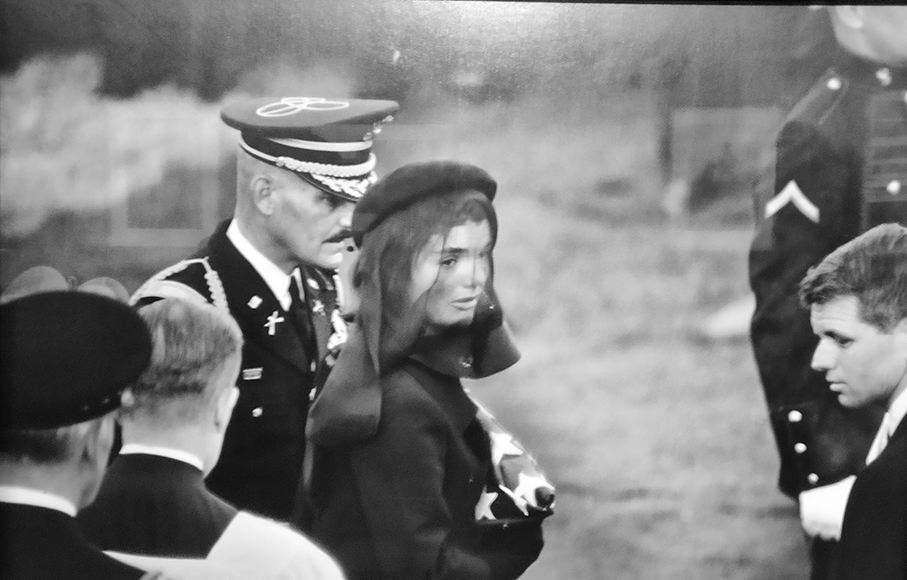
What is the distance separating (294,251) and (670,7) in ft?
5.59

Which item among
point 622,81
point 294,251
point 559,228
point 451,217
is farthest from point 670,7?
point 294,251

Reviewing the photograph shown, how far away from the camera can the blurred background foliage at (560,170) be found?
311 cm

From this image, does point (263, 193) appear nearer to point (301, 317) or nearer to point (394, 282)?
point (301, 317)

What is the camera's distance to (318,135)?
10.3ft

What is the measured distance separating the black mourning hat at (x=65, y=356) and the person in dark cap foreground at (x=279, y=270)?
156mm

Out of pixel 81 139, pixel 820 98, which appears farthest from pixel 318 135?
pixel 820 98

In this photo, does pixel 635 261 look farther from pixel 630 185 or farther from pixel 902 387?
pixel 902 387

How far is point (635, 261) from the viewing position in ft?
10.6

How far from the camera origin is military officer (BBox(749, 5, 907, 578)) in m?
3.27

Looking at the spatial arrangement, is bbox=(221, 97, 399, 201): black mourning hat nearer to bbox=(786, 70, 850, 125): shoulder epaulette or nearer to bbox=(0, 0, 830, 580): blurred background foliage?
bbox=(0, 0, 830, 580): blurred background foliage

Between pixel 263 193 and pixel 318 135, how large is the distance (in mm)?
300

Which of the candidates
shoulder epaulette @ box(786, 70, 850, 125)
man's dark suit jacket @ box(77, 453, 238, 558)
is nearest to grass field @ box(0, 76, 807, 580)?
shoulder epaulette @ box(786, 70, 850, 125)

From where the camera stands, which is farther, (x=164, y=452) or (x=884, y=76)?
(x=884, y=76)

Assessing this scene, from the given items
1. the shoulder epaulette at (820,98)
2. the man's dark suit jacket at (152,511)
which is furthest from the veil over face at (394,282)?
the shoulder epaulette at (820,98)
